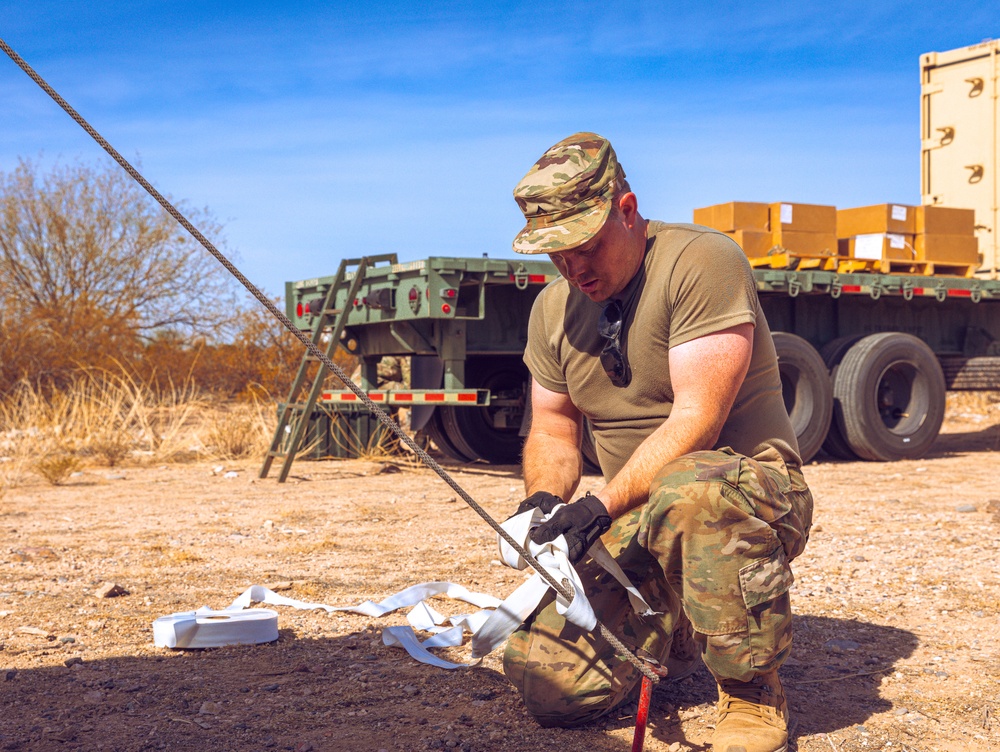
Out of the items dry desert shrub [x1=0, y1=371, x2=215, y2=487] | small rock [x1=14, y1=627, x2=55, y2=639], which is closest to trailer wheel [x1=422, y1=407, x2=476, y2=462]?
dry desert shrub [x1=0, y1=371, x2=215, y2=487]

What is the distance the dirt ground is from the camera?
2668 mm

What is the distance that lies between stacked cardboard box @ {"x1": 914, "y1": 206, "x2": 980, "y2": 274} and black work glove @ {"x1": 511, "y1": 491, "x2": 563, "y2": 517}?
795 centimetres

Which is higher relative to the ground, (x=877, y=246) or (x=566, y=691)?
(x=877, y=246)

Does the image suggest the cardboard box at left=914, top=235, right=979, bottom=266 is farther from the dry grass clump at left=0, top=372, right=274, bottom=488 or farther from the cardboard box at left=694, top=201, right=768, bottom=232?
the dry grass clump at left=0, top=372, right=274, bottom=488

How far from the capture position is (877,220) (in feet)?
30.9

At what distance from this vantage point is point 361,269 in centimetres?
794

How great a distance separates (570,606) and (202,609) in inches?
68.1

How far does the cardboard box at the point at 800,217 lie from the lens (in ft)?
29.4

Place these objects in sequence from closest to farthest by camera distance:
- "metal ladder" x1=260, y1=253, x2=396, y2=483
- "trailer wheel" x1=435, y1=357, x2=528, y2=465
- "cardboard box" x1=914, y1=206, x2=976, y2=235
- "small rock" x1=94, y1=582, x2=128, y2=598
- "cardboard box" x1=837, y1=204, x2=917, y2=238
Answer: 1. "small rock" x1=94, y1=582, x2=128, y2=598
2. "metal ladder" x1=260, y1=253, x2=396, y2=483
3. "trailer wheel" x1=435, y1=357, x2=528, y2=465
4. "cardboard box" x1=837, y1=204, x2=917, y2=238
5. "cardboard box" x1=914, y1=206, x2=976, y2=235

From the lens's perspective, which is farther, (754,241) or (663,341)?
(754,241)

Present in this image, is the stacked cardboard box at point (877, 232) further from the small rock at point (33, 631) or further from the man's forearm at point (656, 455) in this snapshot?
the small rock at point (33, 631)

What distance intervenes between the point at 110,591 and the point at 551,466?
2091mm

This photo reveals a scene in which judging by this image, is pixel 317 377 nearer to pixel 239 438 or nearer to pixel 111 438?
pixel 239 438

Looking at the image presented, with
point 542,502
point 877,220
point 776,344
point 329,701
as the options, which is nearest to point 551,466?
point 542,502
